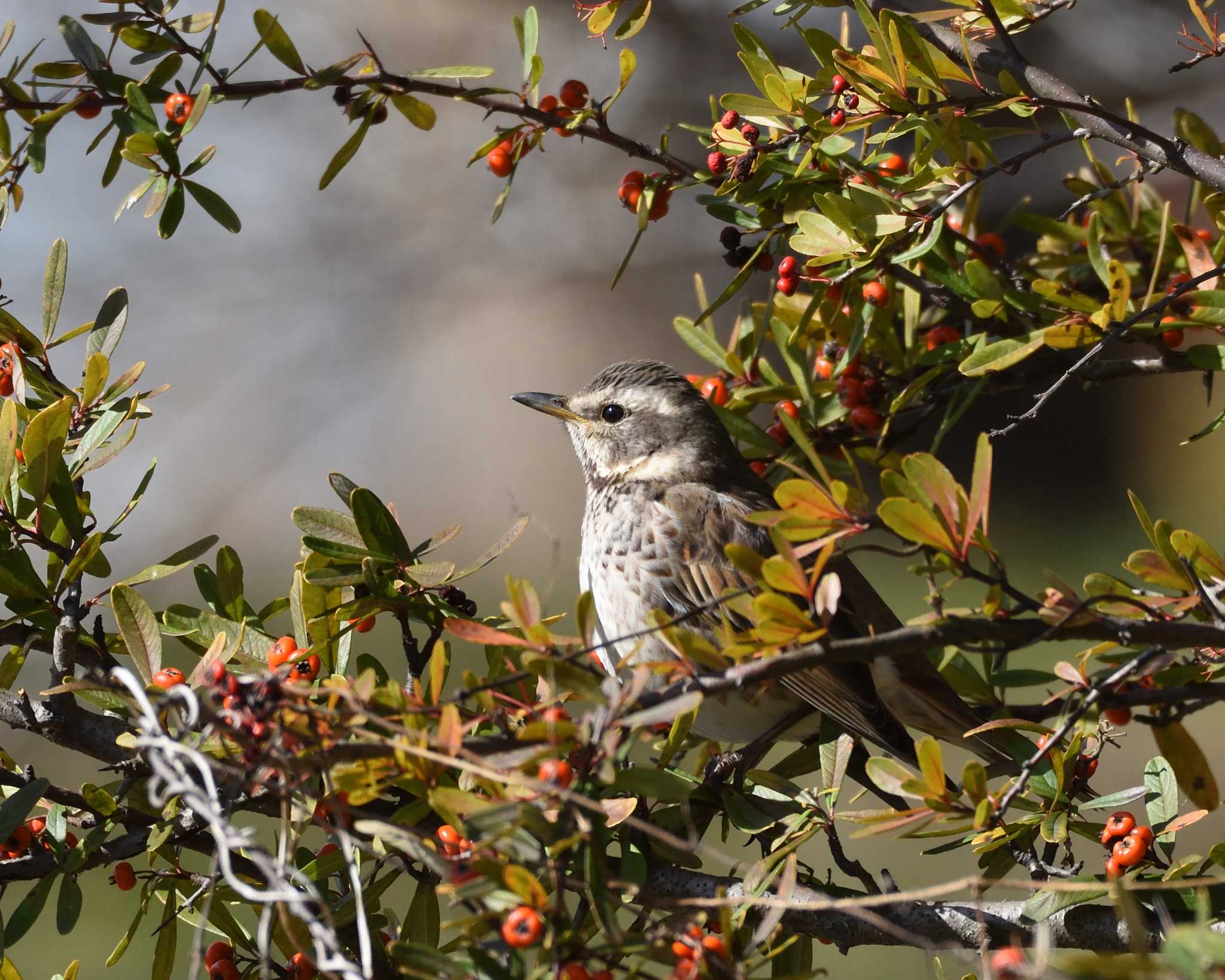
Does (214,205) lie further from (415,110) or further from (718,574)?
(718,574)

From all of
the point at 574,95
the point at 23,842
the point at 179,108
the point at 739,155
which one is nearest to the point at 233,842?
the point at 23,842

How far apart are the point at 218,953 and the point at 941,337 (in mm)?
1755

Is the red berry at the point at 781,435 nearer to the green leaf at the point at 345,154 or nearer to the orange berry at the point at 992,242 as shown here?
the orange berry at the point at 992,242

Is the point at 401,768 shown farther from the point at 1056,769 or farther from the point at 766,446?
the point at 766,446

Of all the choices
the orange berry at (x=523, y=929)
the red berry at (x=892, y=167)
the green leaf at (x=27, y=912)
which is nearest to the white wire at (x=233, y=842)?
the orange berry at (x=523, y=929)

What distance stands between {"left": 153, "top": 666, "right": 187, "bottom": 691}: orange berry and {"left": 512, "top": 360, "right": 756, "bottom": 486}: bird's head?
5.23 feet

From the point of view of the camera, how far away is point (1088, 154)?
237cm

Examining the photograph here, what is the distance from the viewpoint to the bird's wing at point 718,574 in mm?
2572

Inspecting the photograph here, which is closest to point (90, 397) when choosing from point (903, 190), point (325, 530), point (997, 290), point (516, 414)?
point (325, 530)

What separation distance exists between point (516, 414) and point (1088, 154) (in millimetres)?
8062

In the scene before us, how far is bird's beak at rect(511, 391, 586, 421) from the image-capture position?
3.43 metres

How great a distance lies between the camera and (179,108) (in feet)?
6.88

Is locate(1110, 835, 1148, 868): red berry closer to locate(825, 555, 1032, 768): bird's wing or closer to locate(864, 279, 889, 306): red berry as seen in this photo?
locate(825, 555, 1032, 768): bird's wing

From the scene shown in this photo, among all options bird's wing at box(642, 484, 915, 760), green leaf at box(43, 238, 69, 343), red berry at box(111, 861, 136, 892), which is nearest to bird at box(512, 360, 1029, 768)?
bird's wing at box(642, 484, 915, 760)
